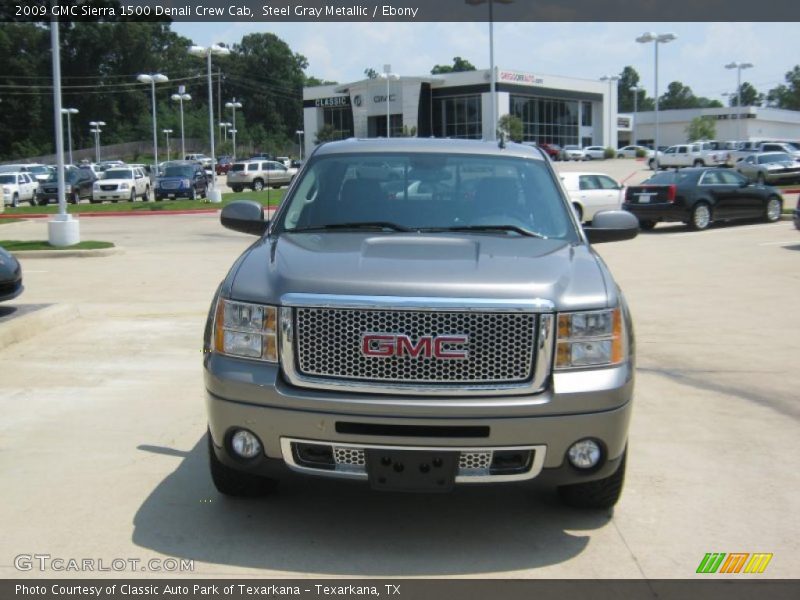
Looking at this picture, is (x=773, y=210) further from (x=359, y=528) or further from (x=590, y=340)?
(x=359, y=528)

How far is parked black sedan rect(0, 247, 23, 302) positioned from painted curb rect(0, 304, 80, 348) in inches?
→ 11.1

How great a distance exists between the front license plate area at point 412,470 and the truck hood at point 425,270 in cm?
70

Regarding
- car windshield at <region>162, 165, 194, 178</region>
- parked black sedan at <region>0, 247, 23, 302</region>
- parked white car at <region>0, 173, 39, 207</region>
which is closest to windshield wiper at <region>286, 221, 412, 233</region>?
parked black sedan at <region>0, 247, 23, 302</region>

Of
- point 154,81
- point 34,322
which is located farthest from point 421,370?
point 154,81

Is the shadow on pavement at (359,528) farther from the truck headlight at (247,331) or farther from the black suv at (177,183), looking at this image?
the black suv at (177,183)

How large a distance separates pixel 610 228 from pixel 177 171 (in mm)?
38099

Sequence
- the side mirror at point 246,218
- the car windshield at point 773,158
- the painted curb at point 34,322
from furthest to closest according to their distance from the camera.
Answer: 1. the car windshield at point 773,158
2. the painted curb at point 34,322
3. the side mirror at point 246,218

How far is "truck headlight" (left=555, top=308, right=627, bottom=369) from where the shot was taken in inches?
160

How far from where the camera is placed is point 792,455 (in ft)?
18.6

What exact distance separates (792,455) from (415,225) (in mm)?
2815

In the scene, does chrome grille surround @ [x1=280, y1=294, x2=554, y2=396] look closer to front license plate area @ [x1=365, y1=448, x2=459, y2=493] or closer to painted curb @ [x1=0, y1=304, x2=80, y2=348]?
front license plate area @ [x1=365, y1=448, x2=459, y2=493]

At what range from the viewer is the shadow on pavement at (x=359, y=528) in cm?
410

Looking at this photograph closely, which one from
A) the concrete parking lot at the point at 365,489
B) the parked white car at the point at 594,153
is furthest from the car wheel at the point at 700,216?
the parked white car at the point at 594,153
